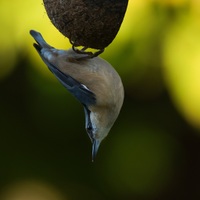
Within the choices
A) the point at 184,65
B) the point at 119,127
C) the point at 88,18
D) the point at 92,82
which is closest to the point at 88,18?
the point at 88,18

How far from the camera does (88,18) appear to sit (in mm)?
1761

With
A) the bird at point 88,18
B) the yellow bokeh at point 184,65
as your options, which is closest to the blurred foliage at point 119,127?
the yellow bokeh at point 184,65

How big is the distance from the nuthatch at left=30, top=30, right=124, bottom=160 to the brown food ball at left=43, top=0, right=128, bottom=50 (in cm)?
10

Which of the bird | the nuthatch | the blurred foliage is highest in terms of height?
the bird

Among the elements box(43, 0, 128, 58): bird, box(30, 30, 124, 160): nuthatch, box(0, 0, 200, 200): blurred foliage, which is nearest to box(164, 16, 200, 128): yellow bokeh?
box(0, 0, 200, 200): blurred foliage

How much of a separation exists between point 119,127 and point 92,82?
189cm

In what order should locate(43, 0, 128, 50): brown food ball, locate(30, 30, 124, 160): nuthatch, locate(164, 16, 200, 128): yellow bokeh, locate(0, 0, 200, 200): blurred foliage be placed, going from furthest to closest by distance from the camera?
locate(0, 0, 200, 200): blurred foliage → locate(164, 16, 200, 128): yellow bokeh → locate(30, 30, 124, 160): nuthatch → locate(43, 0, 128, 50): brown food ball

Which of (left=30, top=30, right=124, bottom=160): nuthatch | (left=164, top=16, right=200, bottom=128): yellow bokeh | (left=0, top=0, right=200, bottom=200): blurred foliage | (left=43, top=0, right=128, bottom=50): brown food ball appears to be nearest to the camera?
(left=43, top=0, right=128, bottom=50): brown food ball

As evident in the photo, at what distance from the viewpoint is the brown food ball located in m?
1.76

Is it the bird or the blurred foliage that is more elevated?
the bird

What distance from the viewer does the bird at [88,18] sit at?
176 centimetres

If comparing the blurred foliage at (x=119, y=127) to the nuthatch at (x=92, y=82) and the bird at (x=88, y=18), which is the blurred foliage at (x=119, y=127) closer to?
the nuthatch at (x=92, y=82)

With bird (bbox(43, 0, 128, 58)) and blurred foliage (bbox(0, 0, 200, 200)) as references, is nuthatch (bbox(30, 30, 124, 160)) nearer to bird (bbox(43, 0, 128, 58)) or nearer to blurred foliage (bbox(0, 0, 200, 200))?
bird (bbox(43, 0, 128, 58))

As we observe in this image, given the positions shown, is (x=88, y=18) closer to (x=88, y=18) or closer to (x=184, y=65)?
(x=88, y=18)
